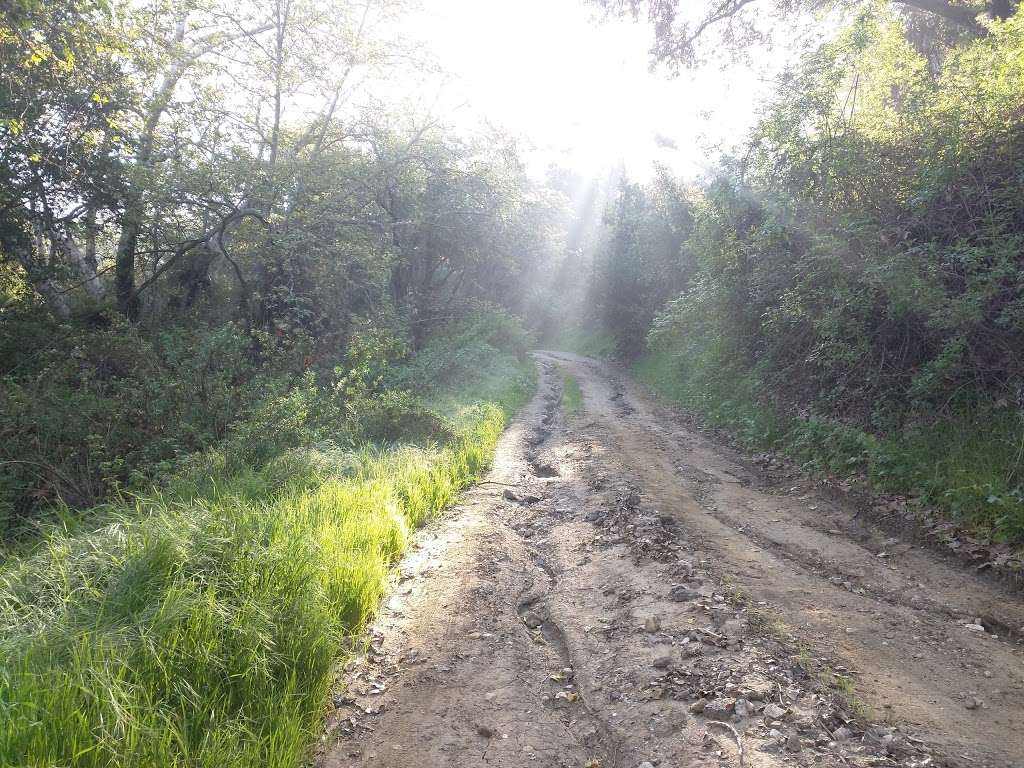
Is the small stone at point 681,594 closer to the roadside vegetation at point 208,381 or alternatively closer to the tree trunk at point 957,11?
the roadside vegetation at point 208,381

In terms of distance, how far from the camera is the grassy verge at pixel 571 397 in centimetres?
1357

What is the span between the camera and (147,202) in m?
13.0

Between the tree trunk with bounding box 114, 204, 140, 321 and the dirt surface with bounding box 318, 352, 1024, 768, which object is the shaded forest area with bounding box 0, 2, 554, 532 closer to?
the tree trunk with bounding box 114, 204, 140, 321

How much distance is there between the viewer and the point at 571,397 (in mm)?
15695

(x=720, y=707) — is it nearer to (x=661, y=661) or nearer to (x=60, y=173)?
(x=661, y=661)

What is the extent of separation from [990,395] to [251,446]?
8.62 meters

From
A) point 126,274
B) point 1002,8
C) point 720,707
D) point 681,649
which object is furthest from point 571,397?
point 720,707

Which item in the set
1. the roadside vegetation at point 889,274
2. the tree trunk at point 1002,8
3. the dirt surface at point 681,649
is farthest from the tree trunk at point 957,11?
the dirt surface at point 681,649

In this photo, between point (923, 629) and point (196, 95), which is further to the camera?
point (196, 95)

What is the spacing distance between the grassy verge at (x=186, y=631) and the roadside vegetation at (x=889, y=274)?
17.7 feet

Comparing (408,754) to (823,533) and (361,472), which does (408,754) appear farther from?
(823,533)

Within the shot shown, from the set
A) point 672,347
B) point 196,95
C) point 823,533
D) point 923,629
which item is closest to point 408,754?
point 923,629

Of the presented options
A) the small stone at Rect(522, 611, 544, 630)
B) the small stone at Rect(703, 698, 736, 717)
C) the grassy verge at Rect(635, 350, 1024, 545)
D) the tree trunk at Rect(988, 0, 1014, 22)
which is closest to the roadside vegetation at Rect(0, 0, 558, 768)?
the small stone at Rect(522, 611, 544, 630)

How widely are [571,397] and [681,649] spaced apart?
1215cm
